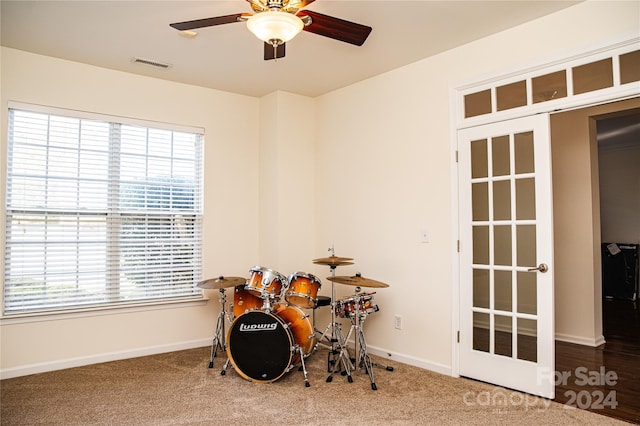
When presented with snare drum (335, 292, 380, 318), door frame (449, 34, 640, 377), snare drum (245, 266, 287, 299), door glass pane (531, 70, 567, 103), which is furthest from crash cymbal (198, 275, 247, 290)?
door glass pane (531, 70, 567, 103)

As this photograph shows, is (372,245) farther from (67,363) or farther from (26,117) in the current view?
(26,117)

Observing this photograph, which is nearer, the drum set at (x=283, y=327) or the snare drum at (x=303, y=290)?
the drum set at (x=283, y=327)

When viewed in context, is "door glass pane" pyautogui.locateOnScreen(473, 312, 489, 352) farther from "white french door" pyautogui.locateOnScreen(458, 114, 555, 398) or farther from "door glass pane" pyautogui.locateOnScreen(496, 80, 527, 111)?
"door glass pane" pyautogui.locateOnScreen(496, 80, 527, 111)

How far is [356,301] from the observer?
365cm

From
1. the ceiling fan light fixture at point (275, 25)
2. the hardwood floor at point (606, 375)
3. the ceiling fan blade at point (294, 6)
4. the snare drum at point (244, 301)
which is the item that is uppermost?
the ceiling fan blade at point (294, 6)

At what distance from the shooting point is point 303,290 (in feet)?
12.3

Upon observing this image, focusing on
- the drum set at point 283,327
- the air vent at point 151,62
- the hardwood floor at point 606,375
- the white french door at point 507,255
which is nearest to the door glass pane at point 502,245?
the white french door at point 507,255

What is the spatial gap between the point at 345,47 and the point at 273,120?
1.46 meters

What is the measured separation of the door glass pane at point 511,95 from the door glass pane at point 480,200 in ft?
2.00

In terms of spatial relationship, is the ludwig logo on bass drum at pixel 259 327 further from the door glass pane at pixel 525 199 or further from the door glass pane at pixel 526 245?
the door glass pane at pixel 525 199

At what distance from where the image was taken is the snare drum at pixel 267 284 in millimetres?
3715

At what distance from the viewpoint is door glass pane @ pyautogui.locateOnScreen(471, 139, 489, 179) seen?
3.52 meters

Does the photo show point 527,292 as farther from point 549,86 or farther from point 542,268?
point 549,86

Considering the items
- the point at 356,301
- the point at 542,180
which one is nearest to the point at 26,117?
the point at 356,301
